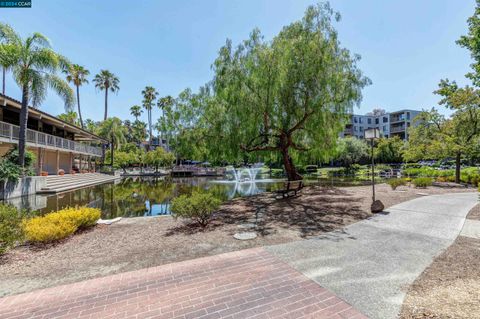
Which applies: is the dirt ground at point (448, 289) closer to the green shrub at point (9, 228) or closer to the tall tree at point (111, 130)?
the green shrub at point (9, 228)

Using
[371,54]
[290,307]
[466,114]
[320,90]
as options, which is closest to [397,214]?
[320,90]

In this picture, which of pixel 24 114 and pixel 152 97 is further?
pixel 152 97

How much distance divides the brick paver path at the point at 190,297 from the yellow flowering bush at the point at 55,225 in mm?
2597

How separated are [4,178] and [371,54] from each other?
22108 millimetres

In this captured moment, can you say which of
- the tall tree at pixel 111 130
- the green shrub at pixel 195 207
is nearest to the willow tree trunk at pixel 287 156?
the green shrub at pixel 195 207

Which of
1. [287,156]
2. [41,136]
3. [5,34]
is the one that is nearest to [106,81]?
[41,136]

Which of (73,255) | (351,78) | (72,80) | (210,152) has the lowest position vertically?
(73,255)

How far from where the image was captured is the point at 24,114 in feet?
53.5

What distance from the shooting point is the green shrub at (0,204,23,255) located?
498cm

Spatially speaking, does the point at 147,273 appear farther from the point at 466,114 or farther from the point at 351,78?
the point at 466,114

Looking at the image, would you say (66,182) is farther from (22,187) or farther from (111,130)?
(111,130)

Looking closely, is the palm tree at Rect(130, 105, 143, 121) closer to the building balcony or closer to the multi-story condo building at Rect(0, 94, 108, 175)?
the multi-story condo building at Rect(0, 94, 108, 175)

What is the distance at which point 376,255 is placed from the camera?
4699 mm

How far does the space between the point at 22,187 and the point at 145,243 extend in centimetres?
1559
